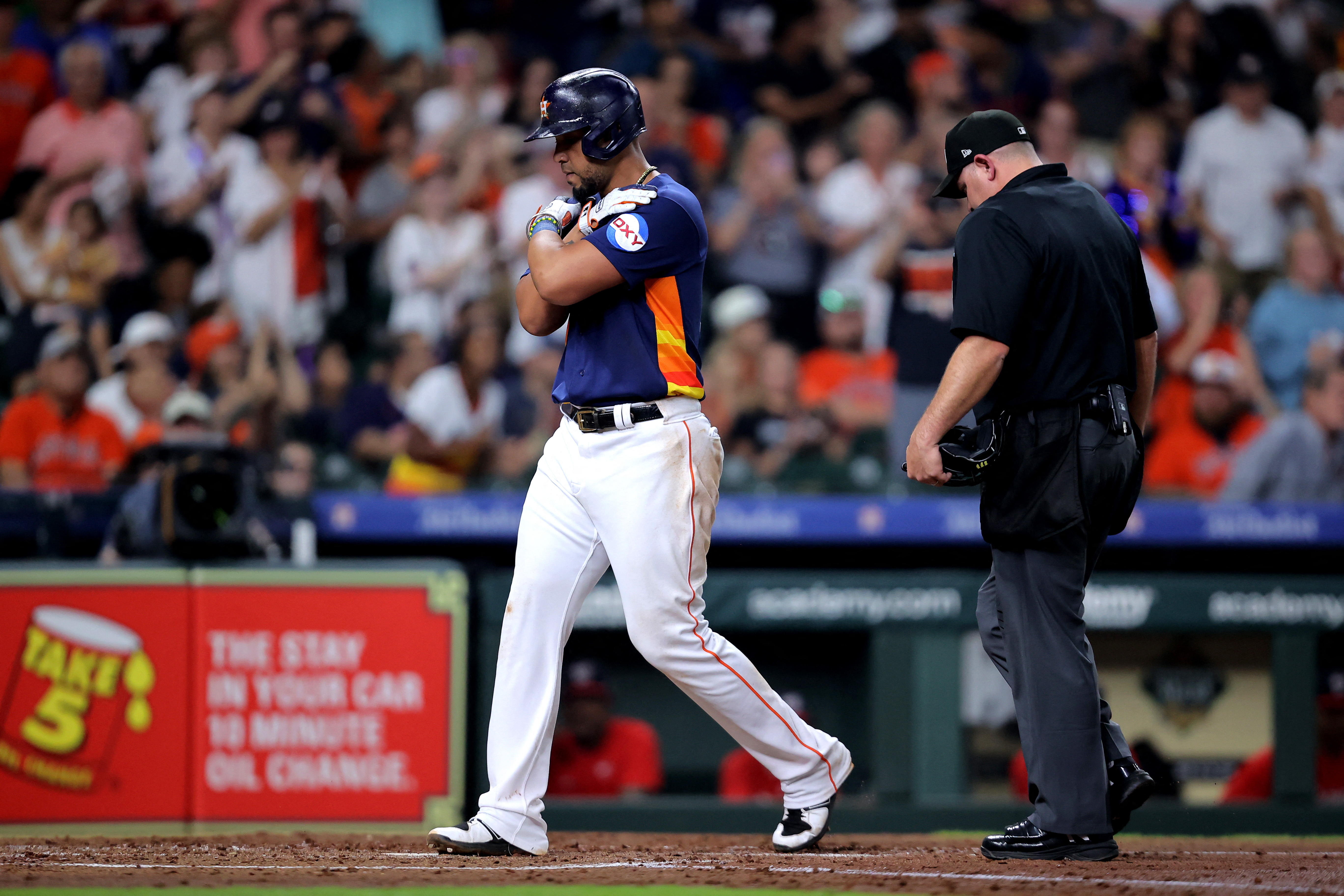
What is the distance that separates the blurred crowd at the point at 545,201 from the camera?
8062 millimetres

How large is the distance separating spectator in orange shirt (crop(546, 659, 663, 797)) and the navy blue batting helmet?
3.26 metres

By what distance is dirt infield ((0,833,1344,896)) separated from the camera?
3400 millimetres

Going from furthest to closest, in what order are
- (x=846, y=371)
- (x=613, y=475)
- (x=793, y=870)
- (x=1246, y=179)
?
(x=1246, y=179) < (x=846, y=371) < (x=613, y=475) < (x=793, y=870)

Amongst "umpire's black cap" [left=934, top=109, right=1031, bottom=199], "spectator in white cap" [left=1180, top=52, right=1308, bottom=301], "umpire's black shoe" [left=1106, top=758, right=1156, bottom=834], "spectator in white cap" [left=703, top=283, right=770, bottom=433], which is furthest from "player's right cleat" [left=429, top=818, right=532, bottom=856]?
"spectator in white cap" [left=1180, top=52, right=1308, bottom=301]

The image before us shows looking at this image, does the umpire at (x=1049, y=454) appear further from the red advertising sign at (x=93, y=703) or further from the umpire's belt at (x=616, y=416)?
the red advertising sign at (x=93, y=703)

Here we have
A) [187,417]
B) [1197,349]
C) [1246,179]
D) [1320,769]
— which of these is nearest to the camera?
[1320,769]

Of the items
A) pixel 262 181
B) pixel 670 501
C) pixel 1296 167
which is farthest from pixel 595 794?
pixel 1296 167

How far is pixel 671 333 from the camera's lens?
398cm

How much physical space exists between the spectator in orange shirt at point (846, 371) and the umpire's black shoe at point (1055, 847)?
4527 mm

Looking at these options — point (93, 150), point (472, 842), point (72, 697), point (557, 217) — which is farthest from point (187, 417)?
point (472, 842)

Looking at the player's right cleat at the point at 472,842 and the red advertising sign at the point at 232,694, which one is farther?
the red advertising sign at the point at 232,694

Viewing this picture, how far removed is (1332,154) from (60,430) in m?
8.12

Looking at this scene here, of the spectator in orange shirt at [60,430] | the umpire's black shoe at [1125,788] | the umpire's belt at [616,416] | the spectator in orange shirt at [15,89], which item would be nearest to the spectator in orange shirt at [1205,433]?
the umpire's black shoe at [1125,788]

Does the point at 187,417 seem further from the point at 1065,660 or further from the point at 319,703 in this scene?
the point at 1065,660
